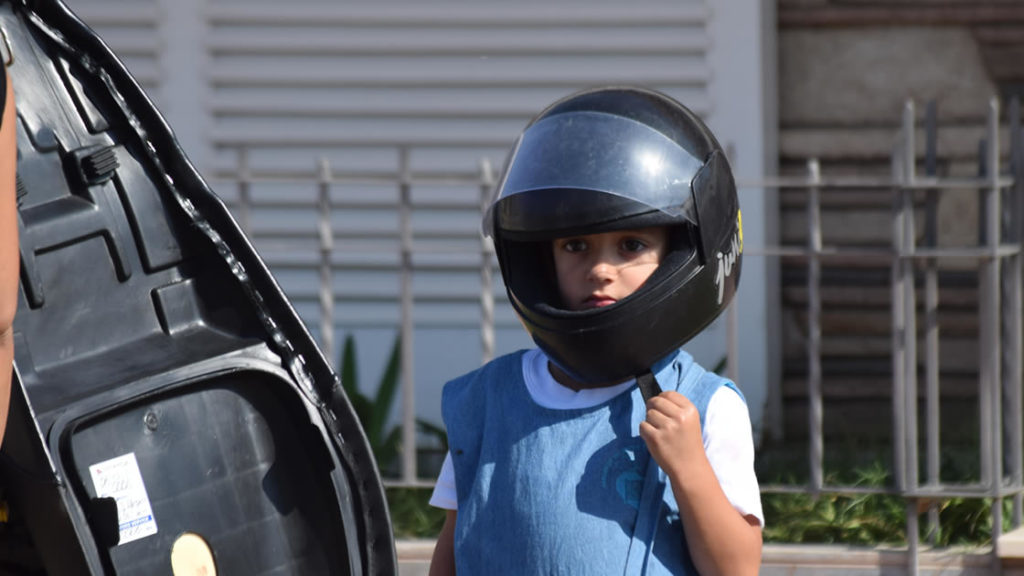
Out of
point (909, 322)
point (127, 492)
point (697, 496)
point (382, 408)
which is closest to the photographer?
point (697, 496)

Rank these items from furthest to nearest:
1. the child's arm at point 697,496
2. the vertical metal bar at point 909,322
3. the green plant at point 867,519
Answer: the green plant at point 867,519 → the vertical metal bar at point 909,322 → the child's arm at point 697,496

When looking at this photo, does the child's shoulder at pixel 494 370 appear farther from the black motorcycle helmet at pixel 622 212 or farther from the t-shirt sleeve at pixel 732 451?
the t-shirt sleeve at pixel 732 451

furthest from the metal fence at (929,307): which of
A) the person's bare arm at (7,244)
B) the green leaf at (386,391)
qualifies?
the person's bare arm at (7,244)

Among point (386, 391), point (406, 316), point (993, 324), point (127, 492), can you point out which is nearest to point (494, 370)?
point (127, 492)

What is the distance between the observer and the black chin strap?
1878 mm

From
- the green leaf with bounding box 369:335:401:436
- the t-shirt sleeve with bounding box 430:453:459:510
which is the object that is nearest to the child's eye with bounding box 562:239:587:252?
the t-shirt sleeve with bounding box 430:453:459:510

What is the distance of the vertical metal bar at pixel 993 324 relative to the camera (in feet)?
14.0

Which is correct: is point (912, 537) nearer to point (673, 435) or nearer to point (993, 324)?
point (993, 324)

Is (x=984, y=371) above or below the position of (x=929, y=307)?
below

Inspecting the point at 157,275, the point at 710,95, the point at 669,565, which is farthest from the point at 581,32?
the point at 669,565

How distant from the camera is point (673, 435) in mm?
1776

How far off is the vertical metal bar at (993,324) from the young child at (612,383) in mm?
2556

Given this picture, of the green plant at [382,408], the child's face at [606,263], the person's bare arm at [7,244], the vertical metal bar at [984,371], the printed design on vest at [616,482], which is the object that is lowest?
the green plant at [382,408]

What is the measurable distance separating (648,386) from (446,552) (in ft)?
1.37
